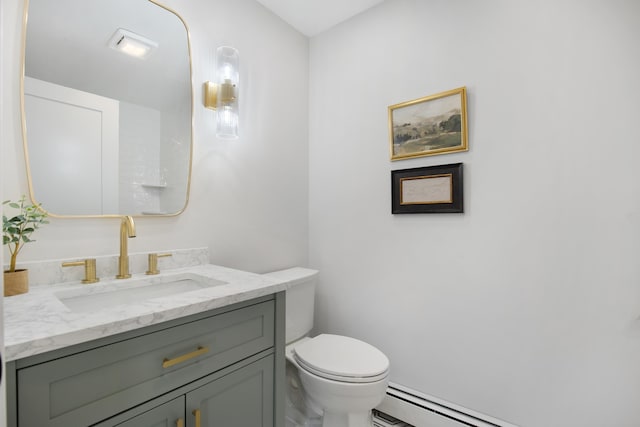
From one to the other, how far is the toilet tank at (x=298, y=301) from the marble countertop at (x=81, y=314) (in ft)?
1.95

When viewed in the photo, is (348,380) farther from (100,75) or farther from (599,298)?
(100,75)

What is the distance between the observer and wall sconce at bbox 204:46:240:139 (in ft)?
5.35

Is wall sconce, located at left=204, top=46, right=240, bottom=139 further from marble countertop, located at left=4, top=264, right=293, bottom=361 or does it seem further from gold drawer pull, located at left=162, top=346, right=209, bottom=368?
gold drawer pull, located at left=162, top=346, right=209, bottom=368

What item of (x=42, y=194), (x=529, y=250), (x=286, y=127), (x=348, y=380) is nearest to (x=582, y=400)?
(x=529, y=250)

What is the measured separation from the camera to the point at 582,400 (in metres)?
1.37

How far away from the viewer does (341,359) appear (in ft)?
5.00

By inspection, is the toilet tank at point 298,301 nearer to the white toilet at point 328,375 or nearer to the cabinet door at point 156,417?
the white toilet at point 328,375

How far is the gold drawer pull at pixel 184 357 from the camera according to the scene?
2.95 ft

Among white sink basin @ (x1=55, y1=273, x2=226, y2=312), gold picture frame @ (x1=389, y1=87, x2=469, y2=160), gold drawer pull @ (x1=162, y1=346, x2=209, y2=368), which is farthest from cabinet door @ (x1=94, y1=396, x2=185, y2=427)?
gold picture frame @ (x1=389, y1=87, x2=469, y2=160)

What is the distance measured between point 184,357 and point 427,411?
1360 millimetres

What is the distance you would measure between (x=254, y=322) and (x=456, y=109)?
1401mm

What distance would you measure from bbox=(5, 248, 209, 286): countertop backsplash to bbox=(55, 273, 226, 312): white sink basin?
0.33 feet

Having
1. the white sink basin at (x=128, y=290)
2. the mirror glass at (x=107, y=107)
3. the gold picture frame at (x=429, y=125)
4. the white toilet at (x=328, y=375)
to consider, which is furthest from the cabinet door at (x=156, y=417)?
the gold picture frame at (x=429, y=125)

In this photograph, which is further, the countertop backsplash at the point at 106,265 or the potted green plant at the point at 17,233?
the countertop backsplash at the point at 106,265
